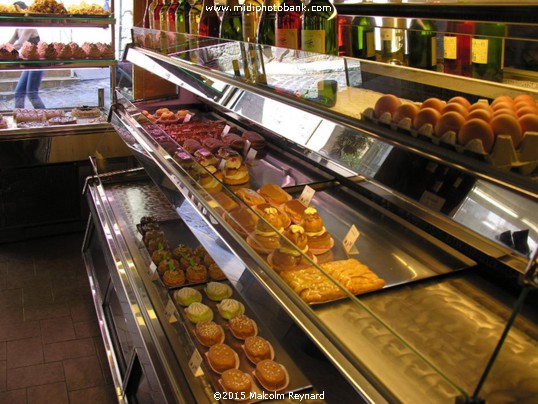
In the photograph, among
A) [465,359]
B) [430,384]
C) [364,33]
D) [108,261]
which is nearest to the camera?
[430,384]

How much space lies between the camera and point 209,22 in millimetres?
3172

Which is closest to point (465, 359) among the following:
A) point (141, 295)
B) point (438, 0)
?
point (141, 295)

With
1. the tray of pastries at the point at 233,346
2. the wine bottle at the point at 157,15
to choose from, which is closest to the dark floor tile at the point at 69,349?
the tray of pastries at the point at 233,346

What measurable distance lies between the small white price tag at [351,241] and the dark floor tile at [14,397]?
6.30 feet

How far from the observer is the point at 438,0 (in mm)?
3355

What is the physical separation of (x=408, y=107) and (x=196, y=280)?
1.60m

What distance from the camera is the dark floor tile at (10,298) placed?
3.65 metres

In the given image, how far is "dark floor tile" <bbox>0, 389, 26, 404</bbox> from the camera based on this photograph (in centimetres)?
279

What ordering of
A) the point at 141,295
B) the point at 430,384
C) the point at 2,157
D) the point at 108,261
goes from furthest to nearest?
the point at 2,157
the point at 108,261
the point at 141,295
the point at 430,384

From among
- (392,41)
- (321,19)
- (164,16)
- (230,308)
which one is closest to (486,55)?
(392,41)

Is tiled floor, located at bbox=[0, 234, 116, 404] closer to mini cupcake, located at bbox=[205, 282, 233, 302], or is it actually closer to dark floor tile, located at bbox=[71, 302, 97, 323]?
dark floor tile, located at bbox=[71, 302, 97, 323]

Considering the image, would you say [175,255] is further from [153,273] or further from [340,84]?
[340,84]

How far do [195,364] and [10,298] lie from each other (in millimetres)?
2302

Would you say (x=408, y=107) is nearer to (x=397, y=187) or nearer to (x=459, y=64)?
(x=397, y=187)
